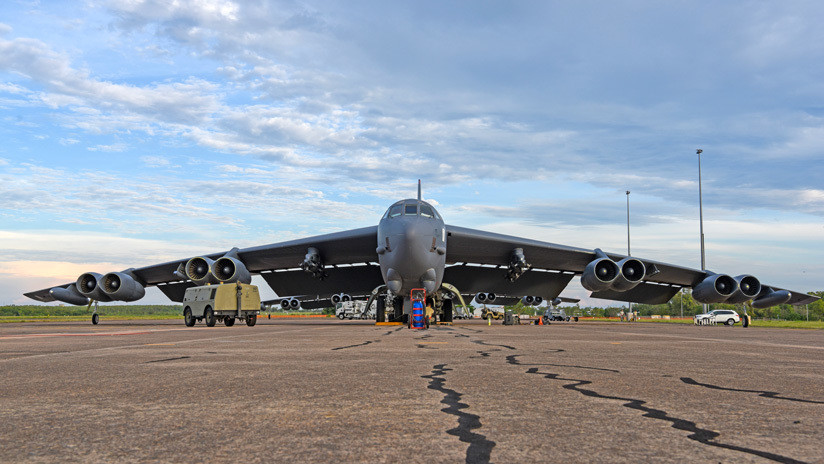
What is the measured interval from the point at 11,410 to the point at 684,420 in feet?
13.1

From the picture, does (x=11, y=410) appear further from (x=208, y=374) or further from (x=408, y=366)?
(x=408, y=366)

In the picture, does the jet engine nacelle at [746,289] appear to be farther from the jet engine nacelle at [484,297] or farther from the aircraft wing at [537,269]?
the jet engine nacelle at [484,297]

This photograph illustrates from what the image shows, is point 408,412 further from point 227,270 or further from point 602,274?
point 227,270

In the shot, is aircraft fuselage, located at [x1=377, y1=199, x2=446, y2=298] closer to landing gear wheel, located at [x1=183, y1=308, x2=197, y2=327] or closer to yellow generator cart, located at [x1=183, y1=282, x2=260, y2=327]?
yellow generator cart, located at [x1=183, y1=282, x2=260, y2=327]

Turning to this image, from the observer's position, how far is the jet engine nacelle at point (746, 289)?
82.7 feet

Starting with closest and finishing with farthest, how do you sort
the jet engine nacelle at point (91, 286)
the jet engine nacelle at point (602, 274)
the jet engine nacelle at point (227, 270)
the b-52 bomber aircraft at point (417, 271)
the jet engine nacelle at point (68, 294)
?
the b-52 bomber aircraft at point (417, 271)
the jet engine nacelle at point (602, 274)
the jet engine nacelle at point (227, 270)
the jet engine nacelle at point (91, 286)
the jet engine nacelle at point (68, 294)

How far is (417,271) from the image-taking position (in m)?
21.4

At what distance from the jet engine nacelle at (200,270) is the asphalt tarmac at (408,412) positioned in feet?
59.4

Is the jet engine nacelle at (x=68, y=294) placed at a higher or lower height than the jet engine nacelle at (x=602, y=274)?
lower

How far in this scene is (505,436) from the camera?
9.78 ft

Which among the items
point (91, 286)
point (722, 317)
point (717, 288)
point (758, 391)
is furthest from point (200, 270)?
point (722, 317)

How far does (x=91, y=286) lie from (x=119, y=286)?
1212 millimetres

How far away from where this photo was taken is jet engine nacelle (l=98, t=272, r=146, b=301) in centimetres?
2628

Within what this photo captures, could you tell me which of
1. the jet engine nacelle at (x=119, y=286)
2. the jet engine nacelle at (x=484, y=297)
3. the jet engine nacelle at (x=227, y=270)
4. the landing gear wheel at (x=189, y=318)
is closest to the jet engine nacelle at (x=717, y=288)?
the jet engine nacelle at (x=227, y=270)
